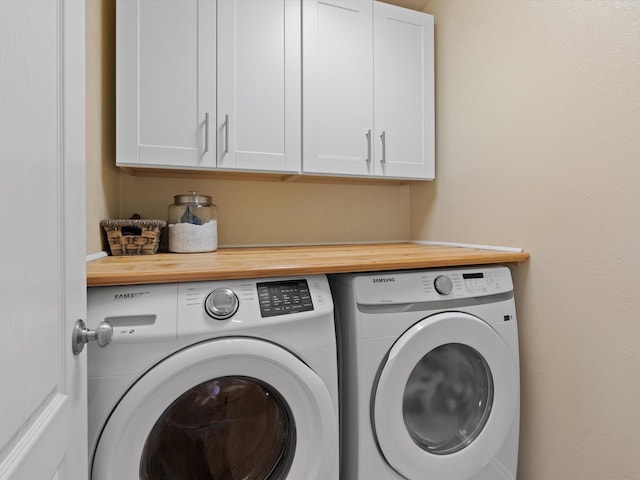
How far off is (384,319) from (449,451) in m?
0.53

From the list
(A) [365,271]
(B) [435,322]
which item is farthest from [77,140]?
(B) [435,322]

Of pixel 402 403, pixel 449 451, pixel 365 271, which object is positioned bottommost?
pixel 449 451

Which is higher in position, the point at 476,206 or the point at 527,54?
the point at 527,54

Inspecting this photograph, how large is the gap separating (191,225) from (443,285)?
3.26 ft

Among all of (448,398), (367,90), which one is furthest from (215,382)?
(367,90)

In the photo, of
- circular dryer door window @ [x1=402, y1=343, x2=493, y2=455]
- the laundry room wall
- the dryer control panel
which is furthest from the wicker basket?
the laundry room wall

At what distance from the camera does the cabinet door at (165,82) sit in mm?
1270

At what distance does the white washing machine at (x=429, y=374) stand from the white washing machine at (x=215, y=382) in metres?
0.11

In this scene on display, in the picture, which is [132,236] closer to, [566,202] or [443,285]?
[443,285]

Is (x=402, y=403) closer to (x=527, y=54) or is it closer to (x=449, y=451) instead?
(x=449, y=451)

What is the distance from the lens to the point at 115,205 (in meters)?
1.44

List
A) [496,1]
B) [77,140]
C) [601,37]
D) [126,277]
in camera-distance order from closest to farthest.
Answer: [77,140] < [126,277] < [601,37] < [496,1]

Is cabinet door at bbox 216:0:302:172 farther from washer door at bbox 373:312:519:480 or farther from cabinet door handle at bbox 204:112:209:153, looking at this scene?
washer door at bbox 373:312:519:480

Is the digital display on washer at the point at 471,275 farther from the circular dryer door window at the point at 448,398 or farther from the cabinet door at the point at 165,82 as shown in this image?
the cabinet door at the point at 165,82
